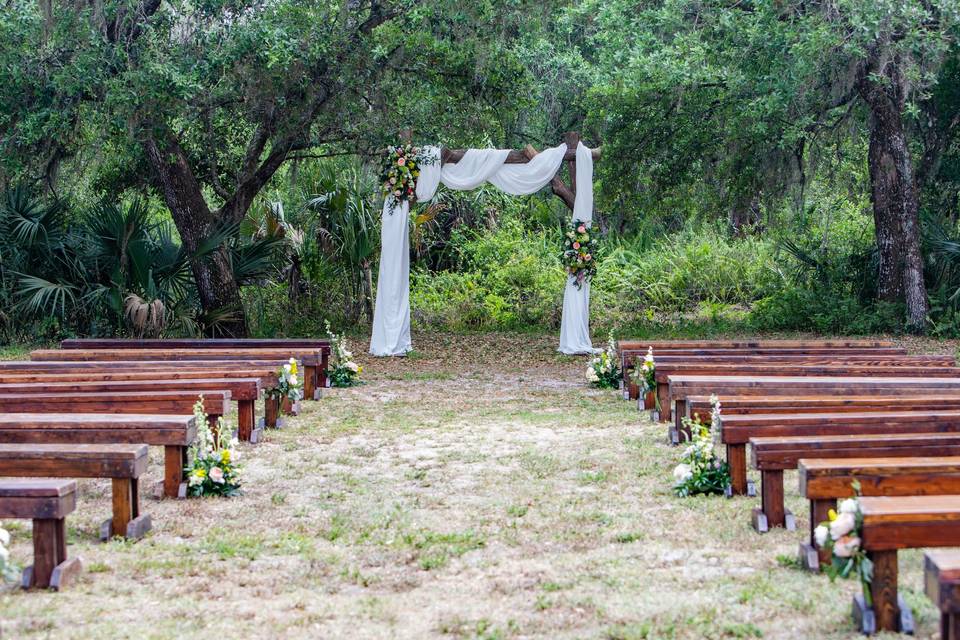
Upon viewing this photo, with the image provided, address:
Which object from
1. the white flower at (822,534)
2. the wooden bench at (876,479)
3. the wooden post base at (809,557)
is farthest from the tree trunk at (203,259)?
the white flower at (822,534)

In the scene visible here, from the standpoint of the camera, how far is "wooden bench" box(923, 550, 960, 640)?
3367mm

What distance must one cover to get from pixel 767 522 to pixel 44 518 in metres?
3.43

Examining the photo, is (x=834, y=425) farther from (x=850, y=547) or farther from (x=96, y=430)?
(x=96, y=430)

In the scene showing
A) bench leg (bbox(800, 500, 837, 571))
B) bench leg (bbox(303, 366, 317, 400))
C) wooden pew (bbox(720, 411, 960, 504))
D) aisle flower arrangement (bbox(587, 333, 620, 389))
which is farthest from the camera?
aisle flower arrangement (bbox(587, 333, 620, 389))

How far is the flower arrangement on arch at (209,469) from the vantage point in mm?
6328

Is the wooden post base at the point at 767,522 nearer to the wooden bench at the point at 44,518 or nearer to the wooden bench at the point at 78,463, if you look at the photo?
the wooden bench at the point at 78,463

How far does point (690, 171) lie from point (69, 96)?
9.39 m

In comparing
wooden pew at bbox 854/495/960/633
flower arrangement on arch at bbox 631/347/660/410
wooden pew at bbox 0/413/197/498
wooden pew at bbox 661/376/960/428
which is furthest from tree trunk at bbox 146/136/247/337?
wooden pew at bbox 854/495/960/633

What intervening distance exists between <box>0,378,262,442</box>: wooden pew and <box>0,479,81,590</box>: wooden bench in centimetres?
247

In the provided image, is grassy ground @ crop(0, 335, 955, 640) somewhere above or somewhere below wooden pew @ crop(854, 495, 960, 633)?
below

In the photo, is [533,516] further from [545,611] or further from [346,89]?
[346,89]

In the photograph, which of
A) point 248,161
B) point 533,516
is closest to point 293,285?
point 248,161

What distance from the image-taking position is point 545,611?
433 centimetres

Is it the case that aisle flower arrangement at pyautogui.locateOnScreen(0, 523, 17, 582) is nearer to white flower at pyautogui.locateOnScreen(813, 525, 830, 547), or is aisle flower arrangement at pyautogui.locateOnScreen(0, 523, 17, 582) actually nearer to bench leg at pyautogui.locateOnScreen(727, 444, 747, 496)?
white flower at pyautogui.locateOnScreen(813, 525, 830, 547)
